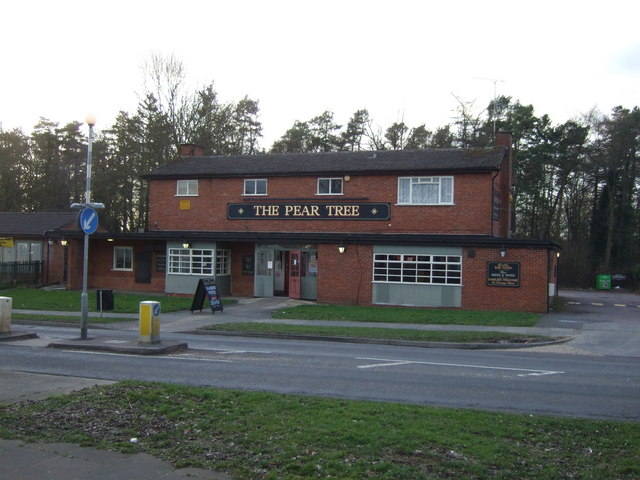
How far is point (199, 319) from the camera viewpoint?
21859 millimetres

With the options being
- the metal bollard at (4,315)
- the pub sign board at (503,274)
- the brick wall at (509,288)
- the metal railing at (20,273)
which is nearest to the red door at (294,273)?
the brick wall at (509,288)

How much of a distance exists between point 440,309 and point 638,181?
36565 mm

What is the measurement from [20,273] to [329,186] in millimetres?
17272

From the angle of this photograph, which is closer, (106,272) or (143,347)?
(143,347)

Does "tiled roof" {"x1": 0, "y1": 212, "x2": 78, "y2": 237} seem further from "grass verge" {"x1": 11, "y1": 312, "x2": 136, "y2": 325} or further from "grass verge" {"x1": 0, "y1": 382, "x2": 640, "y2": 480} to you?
"grass verge" {"x1": 0, "y1": 382, "x2": 640, "y2": 480}

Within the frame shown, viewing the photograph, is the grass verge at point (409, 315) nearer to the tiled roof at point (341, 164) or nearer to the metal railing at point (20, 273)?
the tiled roof at point (341, 164)

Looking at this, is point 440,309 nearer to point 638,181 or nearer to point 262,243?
point 262,243

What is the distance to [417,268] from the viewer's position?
26.0m

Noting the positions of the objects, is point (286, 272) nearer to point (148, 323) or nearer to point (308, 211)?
point (308, 211)

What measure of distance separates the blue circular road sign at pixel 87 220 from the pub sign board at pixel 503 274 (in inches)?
597

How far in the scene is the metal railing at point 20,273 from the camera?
3316cm

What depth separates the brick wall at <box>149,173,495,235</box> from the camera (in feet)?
89.1

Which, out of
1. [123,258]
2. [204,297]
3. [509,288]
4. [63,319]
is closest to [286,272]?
[204,297]

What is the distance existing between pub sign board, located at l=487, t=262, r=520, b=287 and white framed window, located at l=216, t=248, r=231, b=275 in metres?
12.2
